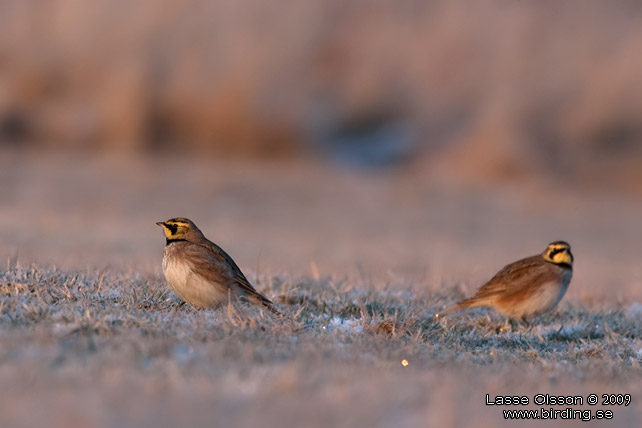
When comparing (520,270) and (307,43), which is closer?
(520,270)

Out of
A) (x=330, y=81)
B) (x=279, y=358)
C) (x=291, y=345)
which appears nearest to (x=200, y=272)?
(x=291, y=345)

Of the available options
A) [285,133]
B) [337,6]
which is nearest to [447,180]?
[285,133]

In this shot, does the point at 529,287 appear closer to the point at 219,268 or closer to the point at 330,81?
the point at 219,268

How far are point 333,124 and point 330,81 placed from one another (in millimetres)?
3219

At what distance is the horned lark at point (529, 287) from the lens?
9219 mm

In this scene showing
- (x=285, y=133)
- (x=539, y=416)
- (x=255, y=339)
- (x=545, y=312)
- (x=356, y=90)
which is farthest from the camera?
(x=356, y=90)

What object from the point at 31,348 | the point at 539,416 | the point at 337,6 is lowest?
the point at 539,416

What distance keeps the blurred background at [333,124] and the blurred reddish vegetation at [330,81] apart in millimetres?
84

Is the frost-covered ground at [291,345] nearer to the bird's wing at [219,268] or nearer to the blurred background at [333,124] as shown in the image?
the bird's wing at [219,268]

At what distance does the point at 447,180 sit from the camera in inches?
1240

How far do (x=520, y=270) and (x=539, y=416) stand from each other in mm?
4400

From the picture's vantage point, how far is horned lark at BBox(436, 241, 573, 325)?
9.22 m

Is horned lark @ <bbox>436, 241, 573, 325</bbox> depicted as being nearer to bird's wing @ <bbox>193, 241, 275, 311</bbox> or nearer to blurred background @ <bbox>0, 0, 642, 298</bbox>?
bird's wing @ <bbox>193, 241, 275, 311</bbox>

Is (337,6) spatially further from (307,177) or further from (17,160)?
(17,160)
